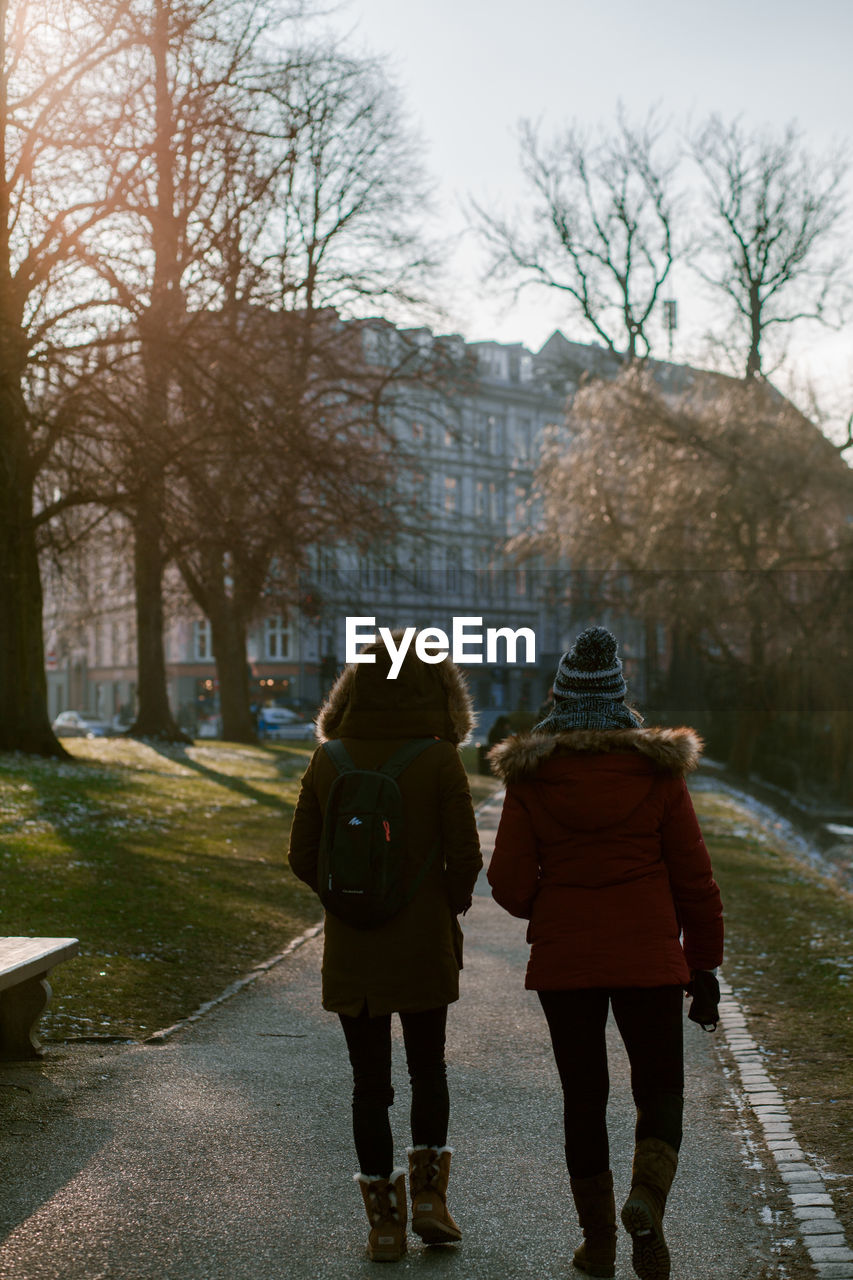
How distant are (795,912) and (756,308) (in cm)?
2812

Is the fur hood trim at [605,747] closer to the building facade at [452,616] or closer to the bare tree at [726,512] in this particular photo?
the bare tree at [726,512]

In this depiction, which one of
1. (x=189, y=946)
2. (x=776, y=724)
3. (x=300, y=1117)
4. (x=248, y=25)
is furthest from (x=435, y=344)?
(x=300, y=1117)

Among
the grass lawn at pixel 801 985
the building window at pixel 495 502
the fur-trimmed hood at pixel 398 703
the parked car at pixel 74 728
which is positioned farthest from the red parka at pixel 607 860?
the building window at pixel 495 502

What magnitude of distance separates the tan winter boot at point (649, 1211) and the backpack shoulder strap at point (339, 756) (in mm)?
1407

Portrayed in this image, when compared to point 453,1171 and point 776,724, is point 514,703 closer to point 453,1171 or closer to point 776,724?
point 776,724

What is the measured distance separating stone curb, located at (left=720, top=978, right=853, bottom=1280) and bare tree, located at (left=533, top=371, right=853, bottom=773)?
2193 cm

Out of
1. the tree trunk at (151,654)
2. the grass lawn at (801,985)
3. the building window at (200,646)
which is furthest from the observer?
the building window at (200,646)

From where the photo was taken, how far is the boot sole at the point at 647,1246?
3900 mm

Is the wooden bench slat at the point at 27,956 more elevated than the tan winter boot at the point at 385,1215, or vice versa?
the wooden bench slat at the point at 27,956

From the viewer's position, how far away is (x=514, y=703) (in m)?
87.1

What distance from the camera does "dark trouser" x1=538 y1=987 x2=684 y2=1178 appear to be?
414cm

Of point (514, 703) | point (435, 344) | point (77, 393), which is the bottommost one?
point (514, 703)

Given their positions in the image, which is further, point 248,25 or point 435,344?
point 435,344

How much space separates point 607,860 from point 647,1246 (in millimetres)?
1006
